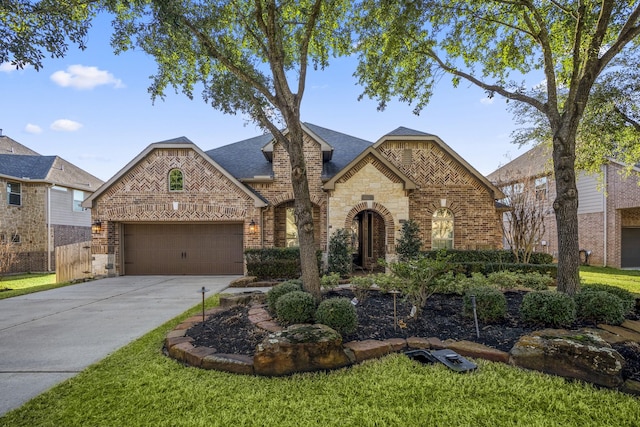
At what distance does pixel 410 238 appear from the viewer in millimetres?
11508

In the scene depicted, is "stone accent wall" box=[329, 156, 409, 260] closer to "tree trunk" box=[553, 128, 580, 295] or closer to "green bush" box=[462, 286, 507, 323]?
"tree trunk" box=[553, 128, 580, 295]

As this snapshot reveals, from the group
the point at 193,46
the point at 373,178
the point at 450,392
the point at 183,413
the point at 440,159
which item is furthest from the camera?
the point at 440,159

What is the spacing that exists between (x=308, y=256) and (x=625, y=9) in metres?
9.20

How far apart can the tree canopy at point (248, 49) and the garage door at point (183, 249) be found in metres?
6.67

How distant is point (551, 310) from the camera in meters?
4.68

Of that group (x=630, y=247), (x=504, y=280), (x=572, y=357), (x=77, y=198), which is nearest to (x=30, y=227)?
(x=77, y=198)

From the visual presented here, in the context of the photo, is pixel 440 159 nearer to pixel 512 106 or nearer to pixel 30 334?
pixel 512 106

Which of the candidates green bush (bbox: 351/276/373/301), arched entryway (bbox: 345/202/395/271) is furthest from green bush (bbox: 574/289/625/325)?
arched entryway (bbox: 345/202/395/271)

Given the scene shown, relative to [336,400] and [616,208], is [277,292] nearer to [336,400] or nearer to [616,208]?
[336,400]

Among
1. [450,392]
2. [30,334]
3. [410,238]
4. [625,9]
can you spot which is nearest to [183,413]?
[450,392]

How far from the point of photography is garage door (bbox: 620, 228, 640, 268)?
17203mm

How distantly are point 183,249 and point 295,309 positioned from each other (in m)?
9.74

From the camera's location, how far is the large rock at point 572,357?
3.18 metres

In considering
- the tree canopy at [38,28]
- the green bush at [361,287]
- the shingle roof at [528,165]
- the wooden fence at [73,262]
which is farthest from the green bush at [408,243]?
the wooden fence at [73,262]
